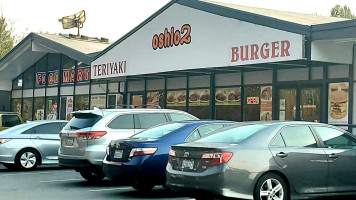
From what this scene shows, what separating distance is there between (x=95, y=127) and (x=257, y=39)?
7146mm

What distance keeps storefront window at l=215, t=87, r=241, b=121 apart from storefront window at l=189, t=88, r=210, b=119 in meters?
0.56

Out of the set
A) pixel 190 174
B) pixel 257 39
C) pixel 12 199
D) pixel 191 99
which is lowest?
pixel 12 199

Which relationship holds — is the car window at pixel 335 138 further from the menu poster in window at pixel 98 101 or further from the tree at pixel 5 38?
the tree at pixel 5 38

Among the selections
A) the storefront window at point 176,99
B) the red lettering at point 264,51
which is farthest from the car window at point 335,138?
the storefront window at point 176,99

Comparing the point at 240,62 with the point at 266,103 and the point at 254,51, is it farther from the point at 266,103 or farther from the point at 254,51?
the point at 266,103

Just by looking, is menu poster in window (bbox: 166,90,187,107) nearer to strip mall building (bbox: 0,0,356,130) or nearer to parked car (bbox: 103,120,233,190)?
strip mall building (bbox: 0,0,356,130)

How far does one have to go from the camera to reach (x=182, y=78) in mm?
24484

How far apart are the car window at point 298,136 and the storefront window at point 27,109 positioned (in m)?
29.3

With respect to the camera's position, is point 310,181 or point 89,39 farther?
point 89,39

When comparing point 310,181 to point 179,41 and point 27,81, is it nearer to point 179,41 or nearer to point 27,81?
point 179,41

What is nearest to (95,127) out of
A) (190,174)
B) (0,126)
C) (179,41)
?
(190,174)

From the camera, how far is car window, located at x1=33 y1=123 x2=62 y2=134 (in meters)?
16.8

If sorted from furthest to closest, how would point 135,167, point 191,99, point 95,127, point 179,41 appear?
1. point 191,99
2. point 179,41
3. point 95,127
4. point 135,167

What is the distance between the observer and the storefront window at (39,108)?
35406 millimetres
